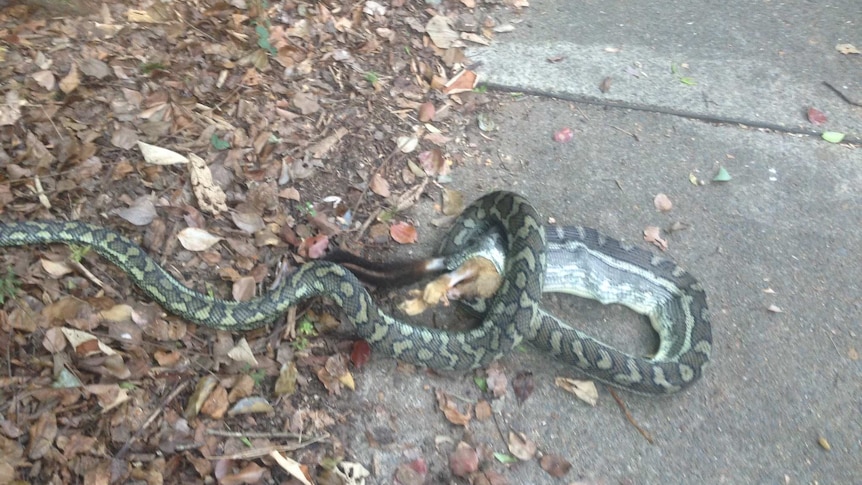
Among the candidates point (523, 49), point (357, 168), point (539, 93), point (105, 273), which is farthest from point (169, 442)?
point (523, 49)

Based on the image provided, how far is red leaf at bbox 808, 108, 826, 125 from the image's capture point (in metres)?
5.70

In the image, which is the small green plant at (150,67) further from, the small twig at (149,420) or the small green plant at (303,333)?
the small twig at (149,420)

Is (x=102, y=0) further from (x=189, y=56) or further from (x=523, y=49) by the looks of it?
(x=523, y=49)

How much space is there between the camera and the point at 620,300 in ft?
14.5

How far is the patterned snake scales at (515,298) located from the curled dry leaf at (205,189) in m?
0.55

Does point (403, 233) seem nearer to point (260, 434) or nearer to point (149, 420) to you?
point (260, 434)

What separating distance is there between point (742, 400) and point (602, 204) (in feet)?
5.69

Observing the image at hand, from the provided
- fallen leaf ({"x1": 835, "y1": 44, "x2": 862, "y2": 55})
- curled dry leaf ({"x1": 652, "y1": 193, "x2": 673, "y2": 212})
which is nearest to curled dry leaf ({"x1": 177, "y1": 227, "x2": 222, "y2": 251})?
curled dry leaf ({"x1": 652, "y1": 193, "x2": 673, "y2": 212})

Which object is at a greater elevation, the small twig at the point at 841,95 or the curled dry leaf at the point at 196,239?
the curled dry leaf at the point at 196,239

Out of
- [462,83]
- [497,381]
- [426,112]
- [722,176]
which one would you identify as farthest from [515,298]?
[462,83]

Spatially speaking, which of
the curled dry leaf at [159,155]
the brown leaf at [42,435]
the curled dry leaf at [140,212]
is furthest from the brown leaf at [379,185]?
the brown leaf at [42,435]

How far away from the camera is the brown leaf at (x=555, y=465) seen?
3.65m

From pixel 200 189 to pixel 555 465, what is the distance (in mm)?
2891

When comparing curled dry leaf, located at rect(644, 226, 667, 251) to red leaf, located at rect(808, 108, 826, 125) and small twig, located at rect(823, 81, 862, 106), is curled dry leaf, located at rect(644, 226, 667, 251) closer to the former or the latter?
red leaf, located at rect(808, 108, 826, 125)
